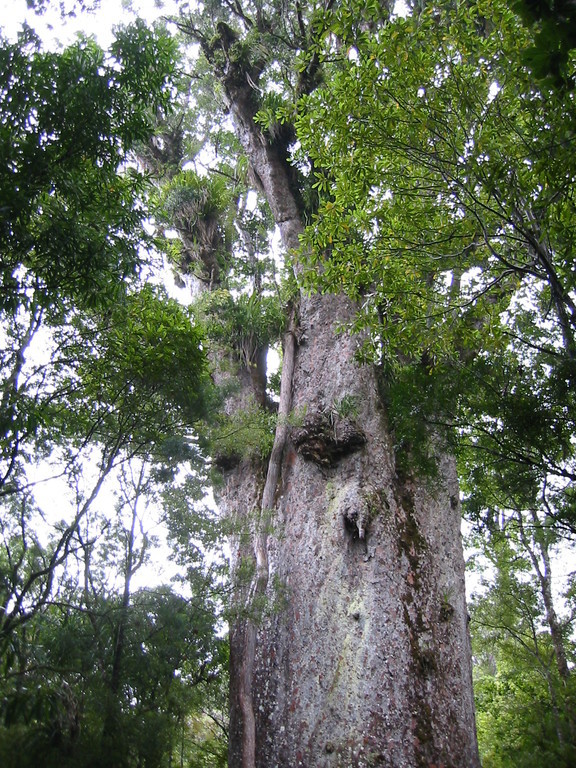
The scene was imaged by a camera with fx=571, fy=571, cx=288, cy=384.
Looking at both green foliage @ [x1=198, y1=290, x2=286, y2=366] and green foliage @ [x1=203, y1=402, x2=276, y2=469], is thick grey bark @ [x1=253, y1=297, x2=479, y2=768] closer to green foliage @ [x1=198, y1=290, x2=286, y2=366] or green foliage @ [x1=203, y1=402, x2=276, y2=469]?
green foliage @ [x1=203, y1=402, x2=276, y2=469]

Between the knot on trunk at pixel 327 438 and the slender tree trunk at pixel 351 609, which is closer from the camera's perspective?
the slender tree trunk at pixel 351 609

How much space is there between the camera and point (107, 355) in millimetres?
5207

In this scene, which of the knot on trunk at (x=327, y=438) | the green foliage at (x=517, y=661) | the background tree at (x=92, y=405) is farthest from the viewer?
the green foliage at (x=517, y=661)

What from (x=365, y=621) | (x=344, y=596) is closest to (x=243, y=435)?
(x=344, y=596)

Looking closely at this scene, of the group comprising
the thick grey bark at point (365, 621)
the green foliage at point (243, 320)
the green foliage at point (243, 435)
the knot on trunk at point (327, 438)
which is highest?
the green foliage at point (243, 320)

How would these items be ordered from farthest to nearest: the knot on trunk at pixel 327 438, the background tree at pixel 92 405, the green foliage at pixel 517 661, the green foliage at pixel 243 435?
1. the green foliage at pixel 517 661
2. the green foliage at pixel 243 435
3. the knot on trunk at pixel 327 438
4. the background tree at pixel 92 405

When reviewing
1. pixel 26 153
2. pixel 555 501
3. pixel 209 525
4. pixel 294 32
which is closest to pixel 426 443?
pixel 555 501

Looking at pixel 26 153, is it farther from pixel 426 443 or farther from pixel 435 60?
pixel 426 443

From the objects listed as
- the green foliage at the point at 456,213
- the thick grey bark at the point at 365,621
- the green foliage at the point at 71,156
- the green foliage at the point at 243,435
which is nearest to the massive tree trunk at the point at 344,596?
the thick grey bark at the point at 365,621

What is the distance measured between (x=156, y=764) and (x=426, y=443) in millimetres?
3432

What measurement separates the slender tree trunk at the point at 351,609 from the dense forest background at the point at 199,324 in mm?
328

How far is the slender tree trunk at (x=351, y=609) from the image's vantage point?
179 inches

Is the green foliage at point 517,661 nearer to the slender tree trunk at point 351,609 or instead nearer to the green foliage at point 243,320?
the slender tree trunk at point 351,609


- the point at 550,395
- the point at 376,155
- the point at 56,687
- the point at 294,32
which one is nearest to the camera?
the point at 56,687
